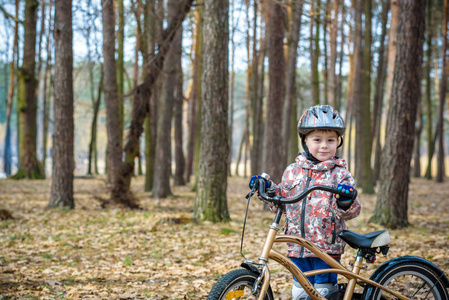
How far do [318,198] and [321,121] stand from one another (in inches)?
22.1

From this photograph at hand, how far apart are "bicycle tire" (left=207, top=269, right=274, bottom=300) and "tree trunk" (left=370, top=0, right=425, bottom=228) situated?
20.4 ft

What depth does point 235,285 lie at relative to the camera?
8.79ft

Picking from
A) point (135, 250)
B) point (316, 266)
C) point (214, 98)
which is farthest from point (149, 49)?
point (316, 266)

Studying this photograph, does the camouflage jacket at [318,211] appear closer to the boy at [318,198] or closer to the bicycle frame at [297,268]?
the boy at [318,198]

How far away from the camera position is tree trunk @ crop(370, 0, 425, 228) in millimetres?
8047

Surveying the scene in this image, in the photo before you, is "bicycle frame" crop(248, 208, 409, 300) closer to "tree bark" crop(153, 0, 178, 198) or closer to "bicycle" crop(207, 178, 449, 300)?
"bicycle" crop(207, 178, 449, 300)

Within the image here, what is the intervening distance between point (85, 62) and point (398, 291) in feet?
33.8

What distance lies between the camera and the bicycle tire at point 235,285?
2.59 m

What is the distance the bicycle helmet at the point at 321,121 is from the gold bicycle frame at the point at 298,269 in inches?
32.0

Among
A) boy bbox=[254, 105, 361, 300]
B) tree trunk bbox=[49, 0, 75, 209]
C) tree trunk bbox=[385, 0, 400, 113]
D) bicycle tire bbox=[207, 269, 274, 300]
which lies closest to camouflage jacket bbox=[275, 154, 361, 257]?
boy bbox=[254, 105, 361, 300]

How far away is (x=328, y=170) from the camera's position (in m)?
3.12

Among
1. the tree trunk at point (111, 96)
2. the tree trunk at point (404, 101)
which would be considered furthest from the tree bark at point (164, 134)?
the tree trunk at point (404, 101)

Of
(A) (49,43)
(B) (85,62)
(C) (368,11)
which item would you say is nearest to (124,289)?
(B) (85,62)

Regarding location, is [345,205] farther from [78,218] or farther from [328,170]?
[78,218]
